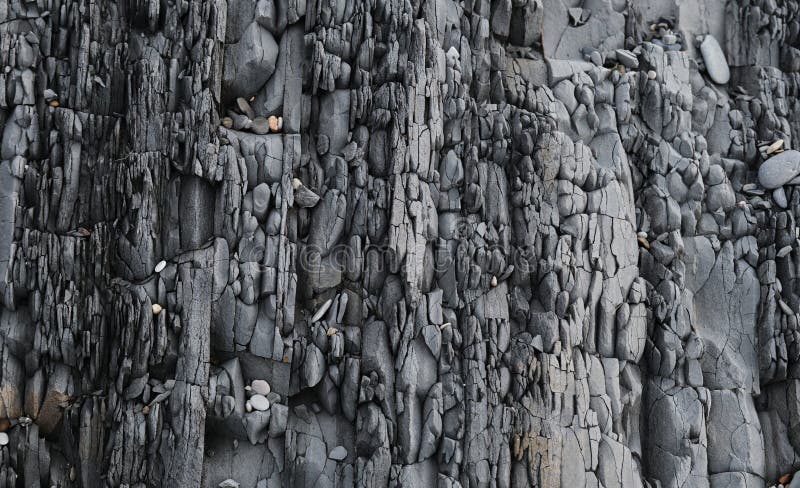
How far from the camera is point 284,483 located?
10.9 m

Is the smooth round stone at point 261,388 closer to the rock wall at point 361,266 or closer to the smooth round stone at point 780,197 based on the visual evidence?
the rock wall at point 361,266

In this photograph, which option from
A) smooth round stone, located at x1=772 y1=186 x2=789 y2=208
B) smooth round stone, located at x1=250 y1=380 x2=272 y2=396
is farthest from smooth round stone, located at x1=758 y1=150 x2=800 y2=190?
smooth round stone, located at x1=250 y1=380 x2=272 y2=396

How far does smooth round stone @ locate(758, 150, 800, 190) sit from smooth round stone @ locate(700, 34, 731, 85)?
1335 mm

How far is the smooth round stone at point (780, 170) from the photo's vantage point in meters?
13.1

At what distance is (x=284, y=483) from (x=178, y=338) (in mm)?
1922

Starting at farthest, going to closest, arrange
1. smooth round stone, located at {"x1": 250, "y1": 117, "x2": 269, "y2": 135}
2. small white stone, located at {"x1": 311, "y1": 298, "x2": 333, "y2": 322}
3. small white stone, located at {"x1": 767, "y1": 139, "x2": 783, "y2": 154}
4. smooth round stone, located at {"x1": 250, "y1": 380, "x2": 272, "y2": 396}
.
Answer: small white stone, located at {"x1": 767, "y1": 139, "x2": 783, "y2": 154}, smooth round stone, located at {"x1": 250, "y1": 117, "x2": 269, "y2": 135}, small white stone, located at {"x1": 311, "y1": 298, "x2": 333, "y2": 322}, smooth round stone, located at {"x1": 250, "y1": 380, "x2": 272, "y2": 396}

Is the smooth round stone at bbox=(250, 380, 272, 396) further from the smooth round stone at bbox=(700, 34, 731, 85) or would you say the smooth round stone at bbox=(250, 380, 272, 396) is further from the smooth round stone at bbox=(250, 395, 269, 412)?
the smooth round stone at bbox=(700, 34, 731, 85)

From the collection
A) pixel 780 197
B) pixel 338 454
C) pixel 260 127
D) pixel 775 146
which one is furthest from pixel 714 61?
pixel 338 454

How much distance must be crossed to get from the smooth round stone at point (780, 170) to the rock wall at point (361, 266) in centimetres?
33

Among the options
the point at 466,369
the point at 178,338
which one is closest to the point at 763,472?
the point at 466,369

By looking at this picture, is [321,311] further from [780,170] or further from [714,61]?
[714,61]

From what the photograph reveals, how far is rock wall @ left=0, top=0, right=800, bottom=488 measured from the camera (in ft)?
35.2

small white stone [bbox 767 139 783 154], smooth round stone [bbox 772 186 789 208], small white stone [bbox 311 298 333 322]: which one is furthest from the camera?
small white stone [bbox 767 139 783 154]

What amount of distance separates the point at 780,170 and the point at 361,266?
19.1 feet
